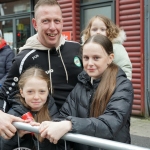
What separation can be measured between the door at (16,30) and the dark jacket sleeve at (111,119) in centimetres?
798

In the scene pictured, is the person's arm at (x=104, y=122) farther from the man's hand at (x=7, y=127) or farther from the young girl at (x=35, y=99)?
the young girl at (x=35, y=99)

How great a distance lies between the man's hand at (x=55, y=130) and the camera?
1778mm

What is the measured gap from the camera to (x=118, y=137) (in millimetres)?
2088

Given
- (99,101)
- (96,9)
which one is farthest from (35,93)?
(96,9)

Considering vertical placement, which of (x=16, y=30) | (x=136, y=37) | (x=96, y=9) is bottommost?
(x=136, y=37)

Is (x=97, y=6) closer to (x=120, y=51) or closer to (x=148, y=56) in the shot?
(x=148, y=56)

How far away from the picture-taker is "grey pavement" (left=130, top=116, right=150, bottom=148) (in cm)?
538

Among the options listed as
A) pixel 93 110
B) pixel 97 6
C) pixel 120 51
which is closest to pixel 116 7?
pixel 97 6

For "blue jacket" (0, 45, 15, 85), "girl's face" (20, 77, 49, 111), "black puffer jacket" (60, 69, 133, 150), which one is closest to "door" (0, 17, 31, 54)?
"blue jacket" (0, 45, 15, 85)

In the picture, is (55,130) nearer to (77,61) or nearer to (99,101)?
(99,101)

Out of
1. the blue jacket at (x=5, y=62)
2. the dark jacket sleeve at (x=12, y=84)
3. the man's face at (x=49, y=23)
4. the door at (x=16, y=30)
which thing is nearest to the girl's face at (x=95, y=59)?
the man's face at (x=49, y=23)

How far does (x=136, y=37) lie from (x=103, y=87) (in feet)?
17.3

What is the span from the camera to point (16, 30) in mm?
10117

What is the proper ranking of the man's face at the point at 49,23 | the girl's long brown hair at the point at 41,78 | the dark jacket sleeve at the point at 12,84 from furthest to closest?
the dark jacket sleeve at the point at 12,84
the man's face at the point at 49,23
the girl's long brown hair at the point at 41,78
